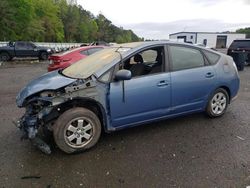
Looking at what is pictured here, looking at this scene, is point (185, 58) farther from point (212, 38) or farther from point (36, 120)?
point (212, 38)

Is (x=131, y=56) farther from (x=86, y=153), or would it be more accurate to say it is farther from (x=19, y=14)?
(x=19, y=14)

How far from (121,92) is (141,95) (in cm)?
36

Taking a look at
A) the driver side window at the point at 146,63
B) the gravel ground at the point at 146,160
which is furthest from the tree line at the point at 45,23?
the gravel ground at the point at 146,160

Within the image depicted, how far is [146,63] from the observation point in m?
4.57

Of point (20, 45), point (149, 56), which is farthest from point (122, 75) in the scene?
point (20, 45)

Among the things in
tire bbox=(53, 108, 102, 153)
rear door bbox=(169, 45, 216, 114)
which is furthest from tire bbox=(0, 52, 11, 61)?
rear door bbox=(169, 45, 216, 114)

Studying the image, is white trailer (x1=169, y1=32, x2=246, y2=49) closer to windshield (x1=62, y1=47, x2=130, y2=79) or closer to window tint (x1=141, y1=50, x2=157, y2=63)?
window tint (x1=141, y1=50, x2=157, y2=63)

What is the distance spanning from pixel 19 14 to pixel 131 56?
→ 122 feet

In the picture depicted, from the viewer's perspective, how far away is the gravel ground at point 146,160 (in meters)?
2.81

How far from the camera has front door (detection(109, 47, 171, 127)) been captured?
141 inches

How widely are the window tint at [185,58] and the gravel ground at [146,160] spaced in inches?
44.4

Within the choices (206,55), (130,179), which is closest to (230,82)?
(206,55)

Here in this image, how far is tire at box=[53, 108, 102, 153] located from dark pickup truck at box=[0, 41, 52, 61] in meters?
17.8

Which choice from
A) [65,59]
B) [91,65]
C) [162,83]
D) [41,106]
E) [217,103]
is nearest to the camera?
[41,106]
